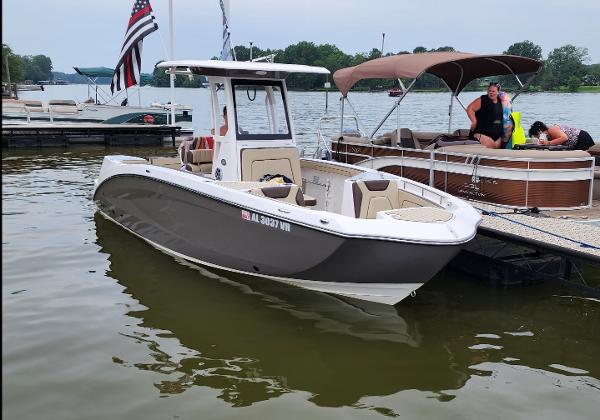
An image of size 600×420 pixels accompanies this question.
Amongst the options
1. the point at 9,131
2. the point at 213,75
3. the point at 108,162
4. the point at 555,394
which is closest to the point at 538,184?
the point at 555,394

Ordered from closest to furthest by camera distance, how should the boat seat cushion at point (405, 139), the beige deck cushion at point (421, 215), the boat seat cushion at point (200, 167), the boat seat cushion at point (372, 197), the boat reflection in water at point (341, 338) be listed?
the boat reflection in water at point (341, 338) < the beige deck cushion at point (421, 215) < the boat seat cushion at point (372, 197) < the boat seat cushion at point (200, 167) < the boat seat cushion at point (405, 139)

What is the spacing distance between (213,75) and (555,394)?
5.74 metres

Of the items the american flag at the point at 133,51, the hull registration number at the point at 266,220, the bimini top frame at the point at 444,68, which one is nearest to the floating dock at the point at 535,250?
the hull registration number at the point at 266,220

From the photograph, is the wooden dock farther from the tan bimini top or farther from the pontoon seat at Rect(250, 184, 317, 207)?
the pontoon seat at Rect(250, 184, 317, 207)

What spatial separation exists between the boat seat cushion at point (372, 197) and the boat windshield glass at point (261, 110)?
191 cm

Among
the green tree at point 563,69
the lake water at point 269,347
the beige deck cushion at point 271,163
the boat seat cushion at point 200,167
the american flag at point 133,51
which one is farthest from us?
the green tree at point 563,69

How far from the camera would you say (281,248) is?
6133 millimetres

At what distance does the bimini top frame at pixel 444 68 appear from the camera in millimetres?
9695

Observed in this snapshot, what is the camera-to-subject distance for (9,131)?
21.4 meters

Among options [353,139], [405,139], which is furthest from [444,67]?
[353,139]

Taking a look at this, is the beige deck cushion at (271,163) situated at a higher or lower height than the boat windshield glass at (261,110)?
lower

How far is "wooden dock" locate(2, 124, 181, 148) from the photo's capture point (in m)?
21.4

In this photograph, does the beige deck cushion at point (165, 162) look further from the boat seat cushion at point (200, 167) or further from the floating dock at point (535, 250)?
the floating dock at point (535, 250)

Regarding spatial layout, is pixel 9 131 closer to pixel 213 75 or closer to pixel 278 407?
pixel 213 75
